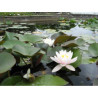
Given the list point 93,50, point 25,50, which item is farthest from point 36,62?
point 93,50

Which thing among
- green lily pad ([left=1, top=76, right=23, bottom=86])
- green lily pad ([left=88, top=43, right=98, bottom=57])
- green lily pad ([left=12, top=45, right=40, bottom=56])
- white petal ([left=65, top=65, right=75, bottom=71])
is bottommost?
green lily pad ([left=1, top=76, right=23, bottom=86])

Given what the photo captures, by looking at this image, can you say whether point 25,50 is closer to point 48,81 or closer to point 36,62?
point 36,62

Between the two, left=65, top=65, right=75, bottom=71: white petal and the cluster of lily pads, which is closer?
the cluster of lily pads

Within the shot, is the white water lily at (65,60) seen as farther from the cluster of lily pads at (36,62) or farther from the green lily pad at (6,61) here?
the green lily pad at (6,61)

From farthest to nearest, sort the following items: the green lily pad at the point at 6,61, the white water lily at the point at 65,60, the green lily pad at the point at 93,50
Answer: the green lily pad at the point at 93,50
the white water lily at the point at 65,60
the green lily pad at the point at 6,61

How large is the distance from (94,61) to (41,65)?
0.47m

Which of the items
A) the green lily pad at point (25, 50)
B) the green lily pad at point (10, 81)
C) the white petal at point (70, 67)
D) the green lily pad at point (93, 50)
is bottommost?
the green lily pad at point (10, 81)

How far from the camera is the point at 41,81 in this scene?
2.68 ft

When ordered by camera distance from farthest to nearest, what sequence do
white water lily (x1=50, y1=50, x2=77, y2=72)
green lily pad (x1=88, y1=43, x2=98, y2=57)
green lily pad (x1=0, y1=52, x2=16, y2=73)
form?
green lily pad (x1=88, y1=43, x2=98, y2=57)
white water lily (x1=50, y1=50, x2=77, y2=72)
green lily pad (x1=0, y1=52, x2=16, y2=73)

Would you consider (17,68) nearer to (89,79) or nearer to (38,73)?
(38,73)

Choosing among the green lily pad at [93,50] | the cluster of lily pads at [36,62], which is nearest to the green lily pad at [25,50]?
the cluster of lily pads at [36,62]

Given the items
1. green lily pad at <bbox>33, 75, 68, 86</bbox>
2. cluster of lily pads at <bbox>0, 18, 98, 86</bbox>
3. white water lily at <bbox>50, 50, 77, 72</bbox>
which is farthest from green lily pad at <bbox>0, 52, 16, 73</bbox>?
white water lily at <bbox>50, 50, 77, 72</bbox>

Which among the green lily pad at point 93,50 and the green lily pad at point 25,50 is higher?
the green lily pad at point 25,50

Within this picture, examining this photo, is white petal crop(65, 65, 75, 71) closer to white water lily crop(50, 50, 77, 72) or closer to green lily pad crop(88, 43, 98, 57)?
white water lily crop(50, 50, 77, 72)
